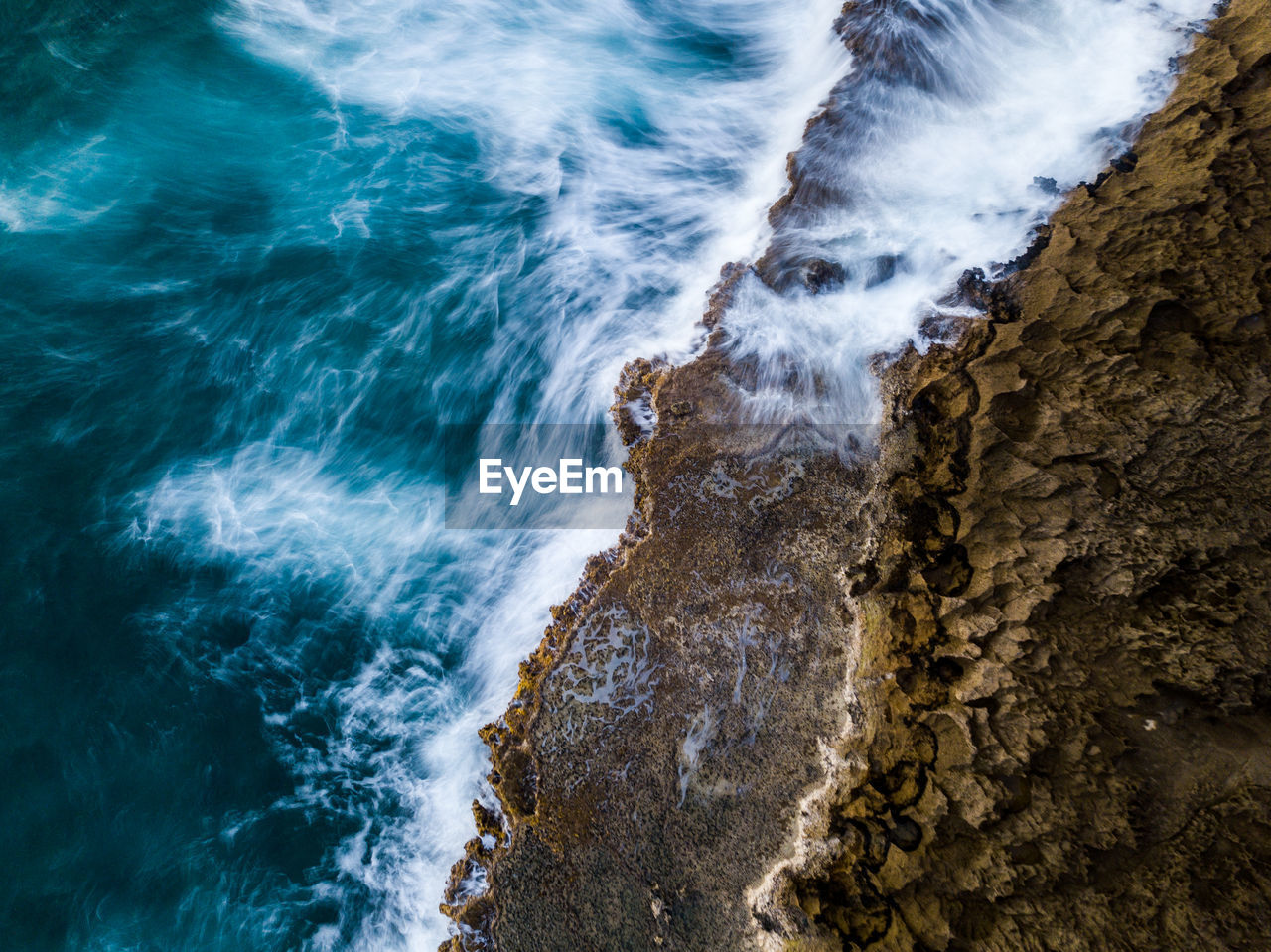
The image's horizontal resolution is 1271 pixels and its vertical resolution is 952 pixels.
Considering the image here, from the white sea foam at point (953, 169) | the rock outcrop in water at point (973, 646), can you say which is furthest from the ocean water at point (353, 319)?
the rock outcrop in water at point (973, 646)

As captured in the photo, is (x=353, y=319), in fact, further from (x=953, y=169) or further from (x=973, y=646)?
(x=973, y=646)

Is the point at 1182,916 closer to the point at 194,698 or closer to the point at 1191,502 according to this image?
the point at 1191,502

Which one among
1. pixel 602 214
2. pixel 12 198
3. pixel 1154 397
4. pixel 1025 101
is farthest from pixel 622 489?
pixel 12 198

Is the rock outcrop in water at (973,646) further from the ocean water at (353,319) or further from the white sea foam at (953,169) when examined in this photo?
the ocean water at (353,319)

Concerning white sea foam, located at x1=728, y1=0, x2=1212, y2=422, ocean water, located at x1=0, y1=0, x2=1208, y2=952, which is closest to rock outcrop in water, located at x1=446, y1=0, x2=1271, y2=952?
white sea foam, located at x1=728, y1=0, x2=1212, y2=422

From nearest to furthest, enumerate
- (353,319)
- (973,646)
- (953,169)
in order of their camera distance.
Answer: (973,646) → (953,169) → (353,319)

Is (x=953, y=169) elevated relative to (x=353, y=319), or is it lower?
elevated

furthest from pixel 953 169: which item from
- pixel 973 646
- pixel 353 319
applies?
pixel 353 319
